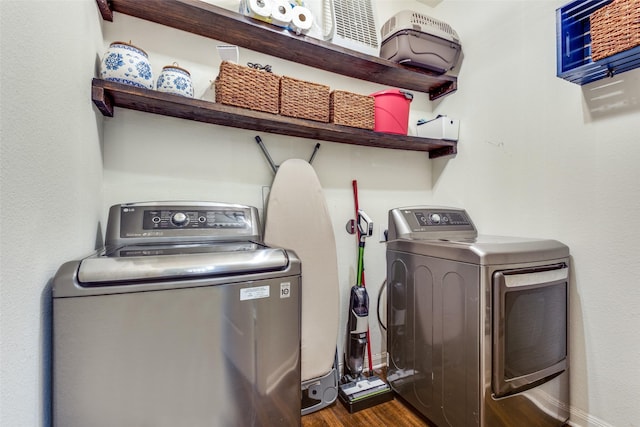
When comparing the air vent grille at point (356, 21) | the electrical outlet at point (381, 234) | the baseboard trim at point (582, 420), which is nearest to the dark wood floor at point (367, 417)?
the baseboard trim at point (582, 420)

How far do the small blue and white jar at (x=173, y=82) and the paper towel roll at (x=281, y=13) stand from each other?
576mm

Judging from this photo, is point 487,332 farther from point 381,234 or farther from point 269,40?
point 269,40

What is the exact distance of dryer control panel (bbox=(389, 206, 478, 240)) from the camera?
177 cm

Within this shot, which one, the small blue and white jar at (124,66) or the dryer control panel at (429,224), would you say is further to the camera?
the dryer control panel at (429,224)

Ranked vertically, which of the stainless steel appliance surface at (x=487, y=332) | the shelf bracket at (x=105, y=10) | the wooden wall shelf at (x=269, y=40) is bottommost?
the stainless steel appliance surface at (x=487, y=332)

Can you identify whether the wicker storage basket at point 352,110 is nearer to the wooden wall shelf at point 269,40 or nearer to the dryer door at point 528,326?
the wooden wall shelf at point 269,40

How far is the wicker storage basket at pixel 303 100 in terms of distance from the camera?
5.08 feet

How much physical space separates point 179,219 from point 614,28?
2028mm

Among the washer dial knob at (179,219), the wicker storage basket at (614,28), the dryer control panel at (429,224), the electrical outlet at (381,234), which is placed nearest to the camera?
the wicker storage basket at (614,28)

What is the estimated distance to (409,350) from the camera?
1673 millimetres

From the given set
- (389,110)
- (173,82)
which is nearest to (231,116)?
(173,82)

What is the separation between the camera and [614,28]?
3.95 feet

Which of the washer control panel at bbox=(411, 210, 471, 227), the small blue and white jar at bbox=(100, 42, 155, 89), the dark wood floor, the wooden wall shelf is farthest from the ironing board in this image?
the small blue and white jar at bbox=(100, 42, 155, 89)

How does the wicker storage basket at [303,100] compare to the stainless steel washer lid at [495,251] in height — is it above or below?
above
